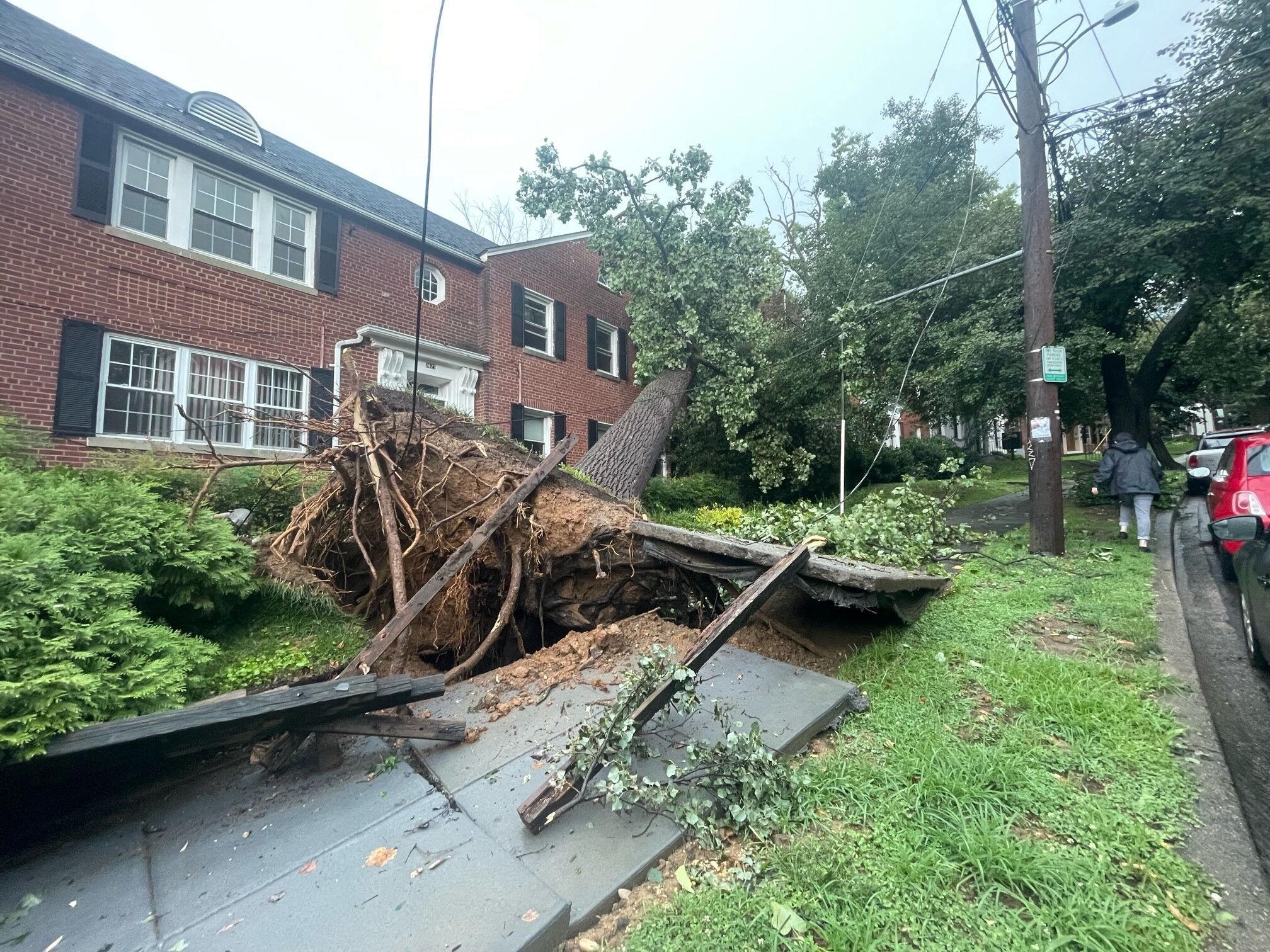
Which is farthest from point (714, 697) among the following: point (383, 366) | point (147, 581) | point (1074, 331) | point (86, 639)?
point (383, 366)

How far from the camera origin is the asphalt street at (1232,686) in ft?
7.50

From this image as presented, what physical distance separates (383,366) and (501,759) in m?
9.64

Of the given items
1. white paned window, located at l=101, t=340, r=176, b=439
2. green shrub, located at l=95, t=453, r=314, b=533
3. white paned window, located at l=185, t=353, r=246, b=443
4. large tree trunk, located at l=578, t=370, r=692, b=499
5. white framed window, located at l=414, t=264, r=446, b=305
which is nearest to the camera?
green shrub, located at l=95, t=453, r=314, b=533

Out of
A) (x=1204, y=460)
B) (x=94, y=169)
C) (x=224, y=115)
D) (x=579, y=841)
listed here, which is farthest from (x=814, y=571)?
(x=1204, y=460)

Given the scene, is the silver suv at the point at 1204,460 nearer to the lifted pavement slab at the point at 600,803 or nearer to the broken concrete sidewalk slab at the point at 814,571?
the broken concrete sidewalk slab at the point at 814,571

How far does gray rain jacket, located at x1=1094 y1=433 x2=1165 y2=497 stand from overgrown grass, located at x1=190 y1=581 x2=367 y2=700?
8.70 m

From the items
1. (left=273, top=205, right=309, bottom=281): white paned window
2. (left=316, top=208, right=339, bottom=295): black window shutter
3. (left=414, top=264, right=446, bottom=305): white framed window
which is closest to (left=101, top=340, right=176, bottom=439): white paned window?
(left=273, top=205, right=309, bottom=281): white paned window

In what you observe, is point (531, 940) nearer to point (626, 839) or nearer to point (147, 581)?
point (626, 839)

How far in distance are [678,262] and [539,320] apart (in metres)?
4.68

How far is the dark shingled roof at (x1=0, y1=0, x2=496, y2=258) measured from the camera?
288 inches

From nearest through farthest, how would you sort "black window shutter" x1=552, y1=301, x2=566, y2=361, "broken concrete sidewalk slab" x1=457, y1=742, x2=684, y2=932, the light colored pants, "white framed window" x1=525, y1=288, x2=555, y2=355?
"broken concrete sidewalk slab" x1=457, y1=742, x2=684, y2=932, the light colored pants, "white framed window" x1=525, y1=288, x2=555, y2=355, "black window shutter" x1=552, y1=301, x2=566, y2=361

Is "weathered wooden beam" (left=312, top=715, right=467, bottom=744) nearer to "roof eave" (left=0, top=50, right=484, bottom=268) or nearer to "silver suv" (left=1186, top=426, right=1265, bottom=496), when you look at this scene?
"roof eave" (left=0, top=50, right=484, bottom=268)

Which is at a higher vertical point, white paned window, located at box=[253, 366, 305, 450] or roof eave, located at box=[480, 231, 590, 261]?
roof eave, located at box=[480, 231, 590, 261]

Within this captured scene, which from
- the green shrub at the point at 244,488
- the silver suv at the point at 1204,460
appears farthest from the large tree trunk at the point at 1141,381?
the green shrub at the point at 244,488
